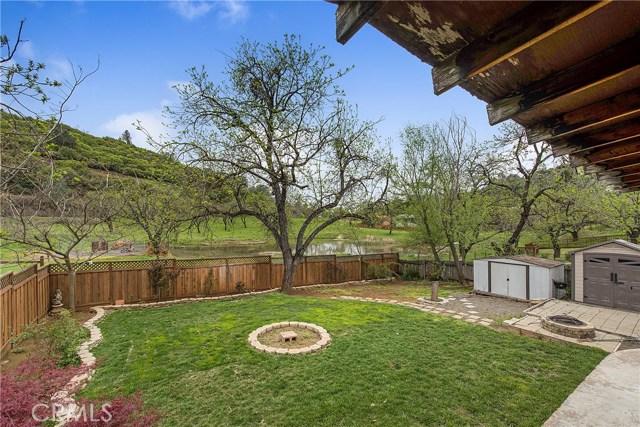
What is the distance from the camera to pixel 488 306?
8.70 m

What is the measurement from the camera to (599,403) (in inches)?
143

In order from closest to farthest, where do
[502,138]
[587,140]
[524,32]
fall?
[524,32]
[587,140]
[502,138]

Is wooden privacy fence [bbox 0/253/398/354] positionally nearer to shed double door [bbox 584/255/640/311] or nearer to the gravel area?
the gravel area

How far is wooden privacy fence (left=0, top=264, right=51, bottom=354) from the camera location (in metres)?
4.88

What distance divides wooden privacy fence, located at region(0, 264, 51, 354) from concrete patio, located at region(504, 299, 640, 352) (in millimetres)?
9613

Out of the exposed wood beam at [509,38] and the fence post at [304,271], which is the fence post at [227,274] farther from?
the exposed wood beam at [509,38]

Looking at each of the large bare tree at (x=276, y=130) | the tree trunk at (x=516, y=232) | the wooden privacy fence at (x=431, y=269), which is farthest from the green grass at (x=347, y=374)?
the tree trunk at (x=516, y=232)

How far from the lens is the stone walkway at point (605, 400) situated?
329 cm

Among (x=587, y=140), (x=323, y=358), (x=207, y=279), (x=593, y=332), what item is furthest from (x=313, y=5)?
(x=593, y=332)

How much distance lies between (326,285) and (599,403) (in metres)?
8.99

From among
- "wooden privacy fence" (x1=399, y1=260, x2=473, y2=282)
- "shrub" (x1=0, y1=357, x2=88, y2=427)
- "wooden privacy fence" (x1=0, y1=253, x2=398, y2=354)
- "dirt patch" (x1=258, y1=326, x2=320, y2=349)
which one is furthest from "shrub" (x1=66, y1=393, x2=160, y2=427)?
"wooden privacy fence" (x1=399, y1=260, x2=473, y2=282)

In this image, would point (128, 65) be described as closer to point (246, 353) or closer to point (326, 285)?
point (246, 353)

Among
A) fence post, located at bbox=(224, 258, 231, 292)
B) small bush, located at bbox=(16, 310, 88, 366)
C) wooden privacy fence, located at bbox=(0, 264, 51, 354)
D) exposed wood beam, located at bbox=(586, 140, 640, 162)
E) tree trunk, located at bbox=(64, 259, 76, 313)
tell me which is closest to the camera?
exposed wood beam, located at bbox=(586, 140, 640, 162)

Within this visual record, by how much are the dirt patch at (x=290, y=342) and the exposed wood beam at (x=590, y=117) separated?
4873 millimetres
